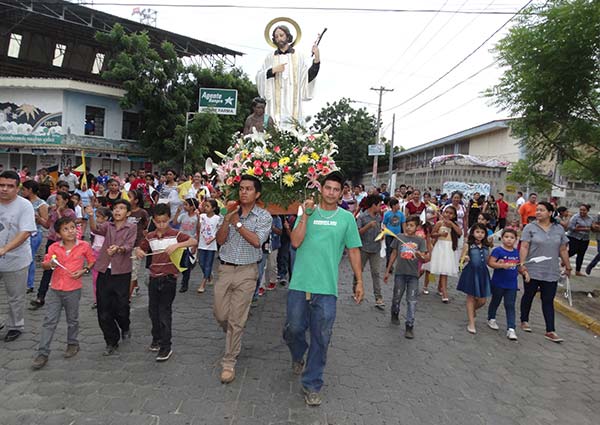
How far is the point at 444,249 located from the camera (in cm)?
731

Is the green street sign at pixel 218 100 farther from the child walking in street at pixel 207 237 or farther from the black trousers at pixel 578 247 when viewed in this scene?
the black trousers at pixel 578 247

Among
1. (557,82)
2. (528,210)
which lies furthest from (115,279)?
(528,210)

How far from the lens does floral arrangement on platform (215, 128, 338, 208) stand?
13.8ft

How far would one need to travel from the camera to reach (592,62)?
7281 mm

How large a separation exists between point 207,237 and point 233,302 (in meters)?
3.12

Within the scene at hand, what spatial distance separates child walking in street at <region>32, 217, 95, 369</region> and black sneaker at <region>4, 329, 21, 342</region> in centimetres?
78

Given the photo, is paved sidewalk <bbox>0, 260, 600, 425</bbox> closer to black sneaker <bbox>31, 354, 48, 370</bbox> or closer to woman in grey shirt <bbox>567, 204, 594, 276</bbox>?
black sneaker <bbox>31, 354, 48, 370</bbox>

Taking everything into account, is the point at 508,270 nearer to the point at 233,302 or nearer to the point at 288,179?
the point at 288,179

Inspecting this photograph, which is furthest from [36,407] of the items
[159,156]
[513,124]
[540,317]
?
[159,156]

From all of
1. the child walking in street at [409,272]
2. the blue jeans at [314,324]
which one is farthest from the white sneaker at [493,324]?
the blue jeans at [314,324]

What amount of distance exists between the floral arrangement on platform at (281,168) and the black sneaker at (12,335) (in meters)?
2.85

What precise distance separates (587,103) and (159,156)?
74.8 feet

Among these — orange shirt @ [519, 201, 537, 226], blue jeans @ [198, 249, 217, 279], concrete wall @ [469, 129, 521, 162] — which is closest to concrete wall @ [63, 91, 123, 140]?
blue jeans @ [198, 249, 217, 279]

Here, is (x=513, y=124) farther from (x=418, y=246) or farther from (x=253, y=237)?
(x=253, y=237)
